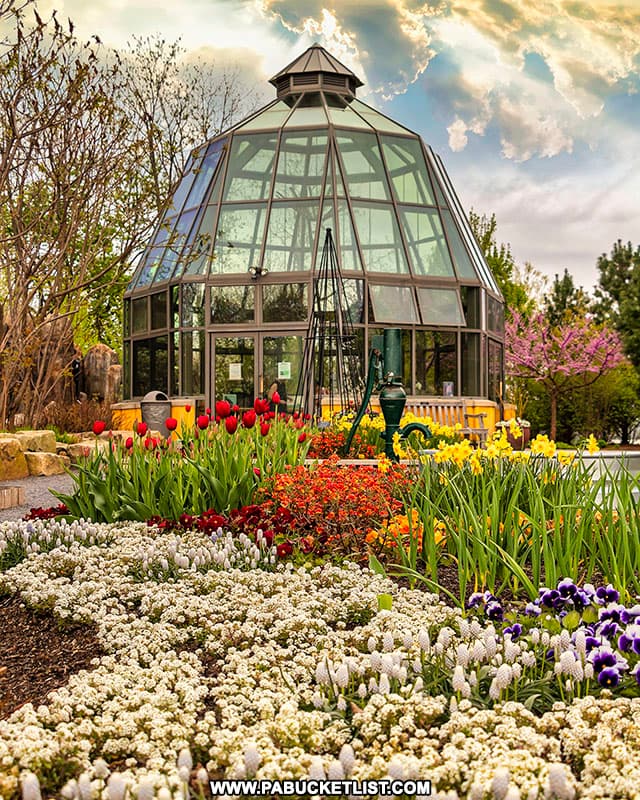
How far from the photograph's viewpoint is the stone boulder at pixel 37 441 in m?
11.3

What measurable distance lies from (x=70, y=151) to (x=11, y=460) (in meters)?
3.83

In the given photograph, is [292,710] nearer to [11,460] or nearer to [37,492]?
[37,492]

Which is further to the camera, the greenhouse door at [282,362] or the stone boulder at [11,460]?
the greenhouse door at [282,362]

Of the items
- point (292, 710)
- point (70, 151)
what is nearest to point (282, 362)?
point (70, 151)

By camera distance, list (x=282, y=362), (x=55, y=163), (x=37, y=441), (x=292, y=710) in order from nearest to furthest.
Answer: (x=292, y=710) → (x=55, y=163) → (x=37, y=441) → (x=282, y=362)

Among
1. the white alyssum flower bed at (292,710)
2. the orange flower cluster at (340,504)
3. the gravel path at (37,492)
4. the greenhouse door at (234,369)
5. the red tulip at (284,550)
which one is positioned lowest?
the gravel path at (37,492)

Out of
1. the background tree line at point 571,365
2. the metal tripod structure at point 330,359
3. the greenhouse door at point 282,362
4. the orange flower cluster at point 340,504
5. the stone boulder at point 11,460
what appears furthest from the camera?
the background tree line at point 571,365

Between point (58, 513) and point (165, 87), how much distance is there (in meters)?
8.78

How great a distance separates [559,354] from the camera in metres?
23.0

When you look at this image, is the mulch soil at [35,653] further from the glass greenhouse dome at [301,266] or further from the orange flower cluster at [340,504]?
the glass greenhouse dome at [301,266]

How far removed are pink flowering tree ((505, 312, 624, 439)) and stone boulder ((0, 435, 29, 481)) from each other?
14663mm

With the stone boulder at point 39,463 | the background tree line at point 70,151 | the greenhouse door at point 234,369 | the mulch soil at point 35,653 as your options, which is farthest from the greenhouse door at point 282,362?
the mulch soil at point 35,653

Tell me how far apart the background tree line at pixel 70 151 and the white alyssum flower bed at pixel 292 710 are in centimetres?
594

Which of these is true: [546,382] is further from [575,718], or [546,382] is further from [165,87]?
[575,718]
